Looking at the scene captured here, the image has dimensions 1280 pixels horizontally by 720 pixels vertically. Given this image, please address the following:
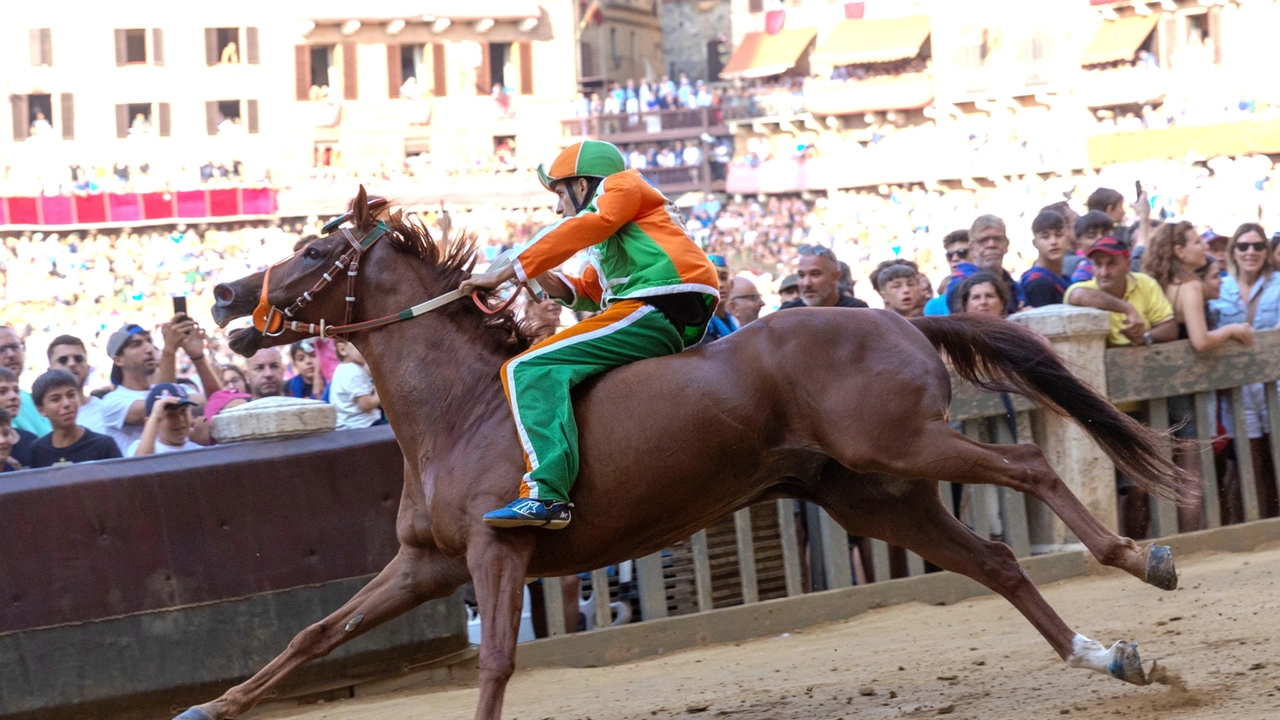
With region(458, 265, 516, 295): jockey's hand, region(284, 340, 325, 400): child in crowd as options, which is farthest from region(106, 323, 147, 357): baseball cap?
region(458, 265, 516, 295): jockey's hand

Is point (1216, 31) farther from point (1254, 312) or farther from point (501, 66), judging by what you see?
point (1254, 312)

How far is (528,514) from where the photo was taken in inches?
196

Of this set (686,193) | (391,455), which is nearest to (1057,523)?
(391,455)

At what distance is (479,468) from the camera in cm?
521

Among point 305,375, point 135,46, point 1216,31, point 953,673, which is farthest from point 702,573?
point 135,46

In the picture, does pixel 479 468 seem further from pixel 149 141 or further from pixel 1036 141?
pixel 149 141

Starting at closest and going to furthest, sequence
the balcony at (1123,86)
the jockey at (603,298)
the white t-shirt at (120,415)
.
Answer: the jockey at (603,298) → the white t-shirt at (120,415) → the balcony at (1123,86)

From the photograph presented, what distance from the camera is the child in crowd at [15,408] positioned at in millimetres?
7043

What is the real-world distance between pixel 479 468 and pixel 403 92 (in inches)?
1945

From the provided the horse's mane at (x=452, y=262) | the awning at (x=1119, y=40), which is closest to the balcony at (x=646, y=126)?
the awning at (x=1119, y=40)

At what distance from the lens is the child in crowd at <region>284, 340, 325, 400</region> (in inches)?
371

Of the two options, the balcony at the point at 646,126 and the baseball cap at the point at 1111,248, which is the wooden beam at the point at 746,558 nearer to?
the baseball cap at the point at 1111,248

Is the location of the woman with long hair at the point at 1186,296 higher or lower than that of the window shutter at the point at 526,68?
lower

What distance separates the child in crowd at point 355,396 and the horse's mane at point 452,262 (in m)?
2.56
